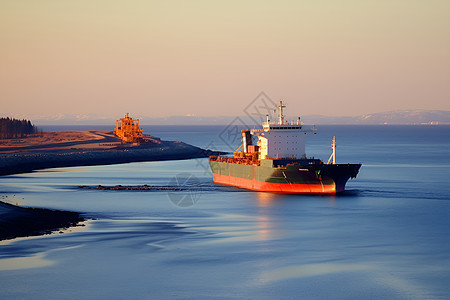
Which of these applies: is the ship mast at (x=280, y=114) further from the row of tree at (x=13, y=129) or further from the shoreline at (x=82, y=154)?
A: the row of tree at (x=13, y=129)

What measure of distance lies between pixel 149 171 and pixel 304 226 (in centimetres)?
5530

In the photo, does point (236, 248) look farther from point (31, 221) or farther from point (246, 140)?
point (246, 140)

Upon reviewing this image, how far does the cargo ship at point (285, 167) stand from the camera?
58.5 m

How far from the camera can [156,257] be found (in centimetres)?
3562

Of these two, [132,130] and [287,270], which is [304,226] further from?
[132,130]

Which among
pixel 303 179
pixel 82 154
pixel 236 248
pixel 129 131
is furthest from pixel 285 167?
pixel 129 131

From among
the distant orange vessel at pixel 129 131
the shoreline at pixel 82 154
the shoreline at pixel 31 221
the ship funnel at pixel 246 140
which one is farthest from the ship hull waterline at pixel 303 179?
the distant orange vessel at pixel 129 131

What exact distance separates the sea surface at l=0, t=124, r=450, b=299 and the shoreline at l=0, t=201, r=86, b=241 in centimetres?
136

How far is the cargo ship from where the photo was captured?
5847 cm

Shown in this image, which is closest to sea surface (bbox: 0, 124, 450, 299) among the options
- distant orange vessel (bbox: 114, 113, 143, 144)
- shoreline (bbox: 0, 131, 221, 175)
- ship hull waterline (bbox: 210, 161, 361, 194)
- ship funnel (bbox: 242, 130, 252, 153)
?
ship hull waterline (bbox: 210, 161, 361, 194)

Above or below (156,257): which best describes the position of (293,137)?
above

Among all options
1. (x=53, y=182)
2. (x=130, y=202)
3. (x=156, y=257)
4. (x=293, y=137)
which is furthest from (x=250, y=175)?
(x=156, y=257)

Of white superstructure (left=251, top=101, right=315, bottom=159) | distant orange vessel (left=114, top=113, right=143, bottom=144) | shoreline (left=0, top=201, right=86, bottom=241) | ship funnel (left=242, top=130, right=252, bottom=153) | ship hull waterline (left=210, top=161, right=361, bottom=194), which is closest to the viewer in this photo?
shoreline (left=0, top=201, right=86, bottom=241)

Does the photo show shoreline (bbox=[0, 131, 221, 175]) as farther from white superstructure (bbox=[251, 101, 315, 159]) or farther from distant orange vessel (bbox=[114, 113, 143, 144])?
white superstructure (bbox=[251, 101, 315, 159])
